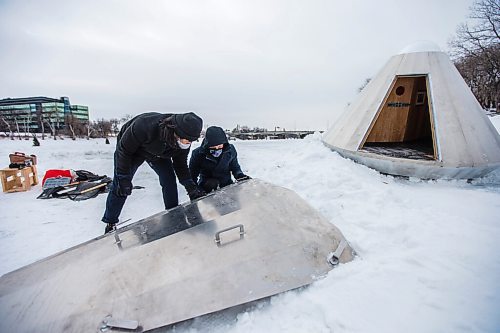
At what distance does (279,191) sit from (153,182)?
424cm

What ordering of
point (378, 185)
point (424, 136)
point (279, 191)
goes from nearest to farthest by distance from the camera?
1. point (279, 191)
2. point (378, 185)
3. point (424, 136)

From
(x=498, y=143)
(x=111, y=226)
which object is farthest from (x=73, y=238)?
(x=498, y=143)

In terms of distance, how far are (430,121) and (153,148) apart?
196 inches

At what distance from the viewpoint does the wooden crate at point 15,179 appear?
4.59 meters

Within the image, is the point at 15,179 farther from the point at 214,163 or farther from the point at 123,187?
the point at 214,163

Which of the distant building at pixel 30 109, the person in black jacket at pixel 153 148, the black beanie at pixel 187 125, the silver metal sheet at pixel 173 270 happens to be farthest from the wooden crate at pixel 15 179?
the distant building at pixel 30 109

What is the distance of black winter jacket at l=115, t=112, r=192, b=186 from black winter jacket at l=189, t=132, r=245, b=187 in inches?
27.4

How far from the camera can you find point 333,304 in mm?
1287

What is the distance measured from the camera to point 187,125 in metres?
2.17

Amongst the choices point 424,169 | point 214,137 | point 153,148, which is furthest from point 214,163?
point 424,169

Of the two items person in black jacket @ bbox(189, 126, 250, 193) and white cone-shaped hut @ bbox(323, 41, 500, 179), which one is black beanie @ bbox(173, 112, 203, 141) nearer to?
person in black jacket @ bbox(189, 126, 250, 193)

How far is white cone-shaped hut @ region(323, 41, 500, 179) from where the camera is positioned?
363 cm

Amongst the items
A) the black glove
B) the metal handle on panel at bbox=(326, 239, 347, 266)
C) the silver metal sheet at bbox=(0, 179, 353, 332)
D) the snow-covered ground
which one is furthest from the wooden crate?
the metal handle on panel at bbox=(326, 239, 347, 266)

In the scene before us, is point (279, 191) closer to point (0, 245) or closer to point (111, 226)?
point (111, 226)
